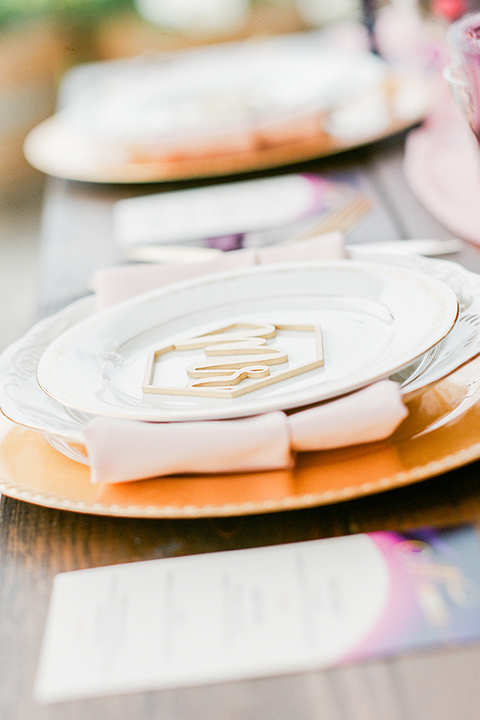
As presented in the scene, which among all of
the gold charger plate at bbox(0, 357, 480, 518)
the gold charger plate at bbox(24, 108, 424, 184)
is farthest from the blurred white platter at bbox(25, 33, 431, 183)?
the gold charger plate at bbox(0, 357, 480, 518)

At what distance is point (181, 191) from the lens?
0.94 metres

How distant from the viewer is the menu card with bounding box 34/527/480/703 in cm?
29

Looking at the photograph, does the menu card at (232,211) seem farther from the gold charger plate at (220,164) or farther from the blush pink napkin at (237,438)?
the blush pink napkin at (237,438)

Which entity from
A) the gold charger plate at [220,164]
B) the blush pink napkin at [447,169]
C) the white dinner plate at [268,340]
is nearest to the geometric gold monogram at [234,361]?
the white dinner plate at [268,340]

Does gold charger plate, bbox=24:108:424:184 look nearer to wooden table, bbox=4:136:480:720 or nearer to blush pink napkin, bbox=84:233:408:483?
wooden table, bbox=4:136:480:720

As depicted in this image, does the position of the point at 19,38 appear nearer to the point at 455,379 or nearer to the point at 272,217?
the point at 272,217

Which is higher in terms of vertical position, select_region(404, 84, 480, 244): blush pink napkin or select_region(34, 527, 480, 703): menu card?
select_region(34, 527, 480, 703): menu card

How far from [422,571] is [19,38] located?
350cm

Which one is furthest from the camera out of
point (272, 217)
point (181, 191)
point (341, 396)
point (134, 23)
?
point (134, 23)

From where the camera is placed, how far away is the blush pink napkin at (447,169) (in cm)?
67

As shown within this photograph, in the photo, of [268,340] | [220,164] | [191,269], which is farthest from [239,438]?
[220,164]

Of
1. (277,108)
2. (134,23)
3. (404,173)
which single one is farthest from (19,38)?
(404,173)

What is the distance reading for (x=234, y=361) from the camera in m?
0.41

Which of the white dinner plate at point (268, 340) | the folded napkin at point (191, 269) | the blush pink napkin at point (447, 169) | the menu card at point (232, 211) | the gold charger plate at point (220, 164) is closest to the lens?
the white dinner plate at point (268, 340)
